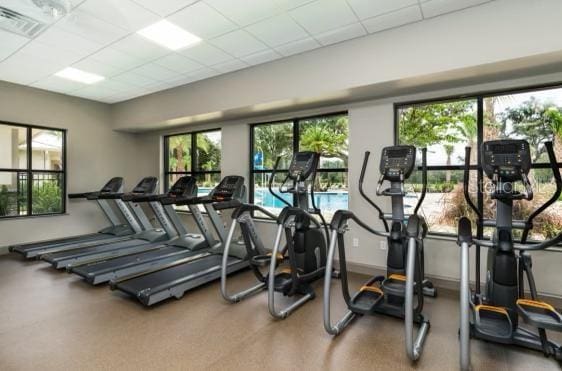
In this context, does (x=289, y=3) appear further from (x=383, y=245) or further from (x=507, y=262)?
(x=383, y=245)

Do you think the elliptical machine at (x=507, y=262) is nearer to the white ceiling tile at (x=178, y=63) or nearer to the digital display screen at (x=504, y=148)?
the digital display screen at (x=504, y=148)

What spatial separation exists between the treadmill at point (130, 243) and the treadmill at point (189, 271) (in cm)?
124

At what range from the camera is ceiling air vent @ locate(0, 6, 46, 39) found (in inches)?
116

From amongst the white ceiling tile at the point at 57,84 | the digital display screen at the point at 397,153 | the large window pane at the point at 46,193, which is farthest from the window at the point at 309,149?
the large window pane at the point at 46,193

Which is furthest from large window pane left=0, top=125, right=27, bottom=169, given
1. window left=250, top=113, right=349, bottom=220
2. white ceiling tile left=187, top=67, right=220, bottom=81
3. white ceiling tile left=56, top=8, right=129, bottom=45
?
window left=250, top=113, right=349, bottom=220

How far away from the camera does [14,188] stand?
5.63 m

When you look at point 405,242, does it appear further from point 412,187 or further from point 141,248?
point 141,248

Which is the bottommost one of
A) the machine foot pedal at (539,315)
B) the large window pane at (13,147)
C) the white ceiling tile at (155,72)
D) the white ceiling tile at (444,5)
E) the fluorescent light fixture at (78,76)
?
the machine foot pedal at (539,315)

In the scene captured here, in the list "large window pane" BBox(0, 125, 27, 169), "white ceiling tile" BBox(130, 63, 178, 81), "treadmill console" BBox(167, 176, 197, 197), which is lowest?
"treadmill console" BBox(167, 176, 197, 197)

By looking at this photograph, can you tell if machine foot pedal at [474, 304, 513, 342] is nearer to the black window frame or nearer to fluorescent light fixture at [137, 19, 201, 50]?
fluorescent light fixture at [137, 19, 201, 50]

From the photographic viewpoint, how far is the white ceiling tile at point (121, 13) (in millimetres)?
2977

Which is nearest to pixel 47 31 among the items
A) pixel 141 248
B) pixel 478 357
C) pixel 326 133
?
pixel 141 248

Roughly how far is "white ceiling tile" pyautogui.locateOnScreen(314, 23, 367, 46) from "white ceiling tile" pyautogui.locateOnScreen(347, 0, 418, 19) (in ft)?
0.85

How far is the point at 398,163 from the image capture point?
10.6 feet
